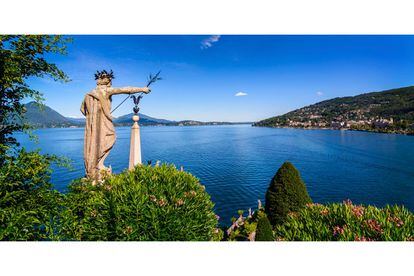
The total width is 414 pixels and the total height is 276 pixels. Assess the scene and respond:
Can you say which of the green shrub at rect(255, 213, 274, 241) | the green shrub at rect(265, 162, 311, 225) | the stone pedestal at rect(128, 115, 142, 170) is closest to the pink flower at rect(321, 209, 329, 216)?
the green shrub at rect(255, 213, 274, 241)

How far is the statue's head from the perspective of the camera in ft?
17.1

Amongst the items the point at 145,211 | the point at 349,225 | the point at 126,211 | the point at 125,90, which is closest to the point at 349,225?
the point at 349,225

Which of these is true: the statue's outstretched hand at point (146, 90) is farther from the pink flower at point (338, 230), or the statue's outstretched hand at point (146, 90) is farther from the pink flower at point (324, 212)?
the pink flower at point (338, 230)

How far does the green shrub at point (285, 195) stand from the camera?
960cm

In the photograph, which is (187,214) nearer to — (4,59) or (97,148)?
(97,148)

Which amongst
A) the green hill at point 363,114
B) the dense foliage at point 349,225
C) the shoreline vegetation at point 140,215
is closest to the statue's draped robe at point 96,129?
the shoreline vegetation at point 140,215

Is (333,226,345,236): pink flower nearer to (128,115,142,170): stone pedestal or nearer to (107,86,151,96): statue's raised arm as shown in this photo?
(128,115,142,170): stone pedestal

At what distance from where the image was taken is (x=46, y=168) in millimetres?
4121

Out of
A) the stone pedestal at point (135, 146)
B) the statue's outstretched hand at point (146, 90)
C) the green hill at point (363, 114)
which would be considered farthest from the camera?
the green hill at point (363, 114)

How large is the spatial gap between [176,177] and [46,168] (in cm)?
228

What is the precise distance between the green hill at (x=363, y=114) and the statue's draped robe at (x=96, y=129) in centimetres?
10941

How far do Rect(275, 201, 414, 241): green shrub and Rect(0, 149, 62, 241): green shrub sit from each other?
3967 millimetres

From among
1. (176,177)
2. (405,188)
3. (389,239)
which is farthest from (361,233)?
(405,188)

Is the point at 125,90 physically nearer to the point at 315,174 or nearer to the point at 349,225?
the point at 349,225
